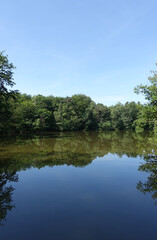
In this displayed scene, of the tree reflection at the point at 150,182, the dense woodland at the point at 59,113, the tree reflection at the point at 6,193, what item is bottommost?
the tree reflection at the point at 6,193

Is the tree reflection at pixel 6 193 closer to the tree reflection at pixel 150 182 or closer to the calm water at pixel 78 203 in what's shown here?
the calm water at pixel 78 203

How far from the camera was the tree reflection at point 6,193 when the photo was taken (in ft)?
17.3

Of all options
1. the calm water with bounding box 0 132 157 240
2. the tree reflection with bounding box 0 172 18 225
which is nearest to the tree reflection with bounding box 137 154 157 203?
the calm water with bounding box 0 132 157 240

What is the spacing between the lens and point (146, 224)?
4.61m

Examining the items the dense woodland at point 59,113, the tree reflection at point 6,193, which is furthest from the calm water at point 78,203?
the dense woodland at point 59,113

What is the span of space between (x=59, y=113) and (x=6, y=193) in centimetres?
4163

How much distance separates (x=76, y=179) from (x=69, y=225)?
12.7 feet

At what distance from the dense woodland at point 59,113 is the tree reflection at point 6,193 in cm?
1067

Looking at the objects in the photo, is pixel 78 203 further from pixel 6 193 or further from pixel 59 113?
pixel 59 113

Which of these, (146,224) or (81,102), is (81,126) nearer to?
(81,102)

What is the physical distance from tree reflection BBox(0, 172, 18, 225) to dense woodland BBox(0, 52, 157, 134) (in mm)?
10668

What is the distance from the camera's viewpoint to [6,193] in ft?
21.8

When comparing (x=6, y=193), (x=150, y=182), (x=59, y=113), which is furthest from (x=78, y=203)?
(x=59, y=113)

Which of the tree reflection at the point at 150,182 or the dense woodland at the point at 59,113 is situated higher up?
the dense woodland at the point at 59,113
